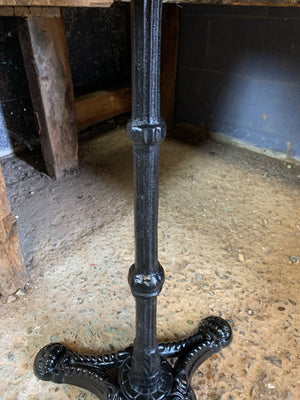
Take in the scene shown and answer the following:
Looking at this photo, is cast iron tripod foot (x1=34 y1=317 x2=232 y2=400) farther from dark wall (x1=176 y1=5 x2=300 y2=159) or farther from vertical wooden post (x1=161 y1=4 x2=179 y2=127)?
vertical wooden post (x1=161 y1=4 x2=179 y2=127)

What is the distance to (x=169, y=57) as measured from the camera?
268 centimetres

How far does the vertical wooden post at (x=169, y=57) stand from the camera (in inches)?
99.2

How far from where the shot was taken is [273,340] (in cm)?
118

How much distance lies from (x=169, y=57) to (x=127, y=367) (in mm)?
2414

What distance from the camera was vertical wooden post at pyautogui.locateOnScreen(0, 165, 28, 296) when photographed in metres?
1.20

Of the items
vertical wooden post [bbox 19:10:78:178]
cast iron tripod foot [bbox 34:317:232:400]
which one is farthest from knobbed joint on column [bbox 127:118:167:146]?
vertical wooden post [bbox 19:10:78:178]

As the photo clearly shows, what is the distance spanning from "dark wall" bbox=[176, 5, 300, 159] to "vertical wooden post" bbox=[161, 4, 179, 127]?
0.06 meters

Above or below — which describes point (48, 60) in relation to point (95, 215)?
above

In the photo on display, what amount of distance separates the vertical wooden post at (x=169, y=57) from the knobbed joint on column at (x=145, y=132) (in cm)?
219

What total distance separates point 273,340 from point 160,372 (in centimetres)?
47

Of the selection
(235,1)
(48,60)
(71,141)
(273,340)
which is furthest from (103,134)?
(273,340)

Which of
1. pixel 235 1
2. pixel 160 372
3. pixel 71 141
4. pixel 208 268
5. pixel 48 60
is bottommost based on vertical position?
pixel 208 268

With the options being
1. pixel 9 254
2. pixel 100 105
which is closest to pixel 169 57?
pixel 100 105

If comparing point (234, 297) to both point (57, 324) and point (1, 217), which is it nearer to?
point (57, 324)
